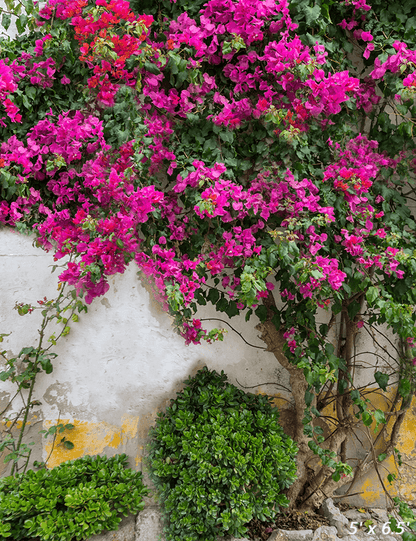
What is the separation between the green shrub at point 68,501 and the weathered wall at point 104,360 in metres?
0.22

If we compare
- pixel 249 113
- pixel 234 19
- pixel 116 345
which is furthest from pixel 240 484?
pixel 234 19

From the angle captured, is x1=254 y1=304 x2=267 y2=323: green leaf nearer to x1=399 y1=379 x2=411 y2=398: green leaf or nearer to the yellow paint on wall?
x1=399 y1=379 x2=411 y2=398: green leaf

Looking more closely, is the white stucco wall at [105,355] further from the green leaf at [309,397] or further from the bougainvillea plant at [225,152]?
the green leaf at [309,397]

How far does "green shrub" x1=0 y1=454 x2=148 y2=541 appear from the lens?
165cm

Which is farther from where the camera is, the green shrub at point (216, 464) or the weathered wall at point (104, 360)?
the weathered wall at point (104, 360)

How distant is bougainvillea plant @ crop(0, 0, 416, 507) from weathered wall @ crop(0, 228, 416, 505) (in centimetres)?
28

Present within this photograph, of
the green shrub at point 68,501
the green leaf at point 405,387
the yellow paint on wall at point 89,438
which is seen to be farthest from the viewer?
the yellow paint on wall at point 89,438

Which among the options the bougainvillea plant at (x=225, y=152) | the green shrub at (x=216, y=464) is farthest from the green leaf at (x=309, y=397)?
the green shrub at (x=216, y=464)

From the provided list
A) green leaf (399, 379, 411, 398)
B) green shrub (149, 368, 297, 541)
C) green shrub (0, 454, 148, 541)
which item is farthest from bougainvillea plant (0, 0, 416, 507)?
green shrub (0, 454, 148, 541)

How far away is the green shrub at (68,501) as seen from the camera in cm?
165

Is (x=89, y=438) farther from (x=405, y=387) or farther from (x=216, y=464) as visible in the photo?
(x=405, y=387)

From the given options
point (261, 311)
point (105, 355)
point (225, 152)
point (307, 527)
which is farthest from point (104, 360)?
point (307, 527)

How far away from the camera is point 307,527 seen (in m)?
2.05

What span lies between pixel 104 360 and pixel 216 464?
844 mm
